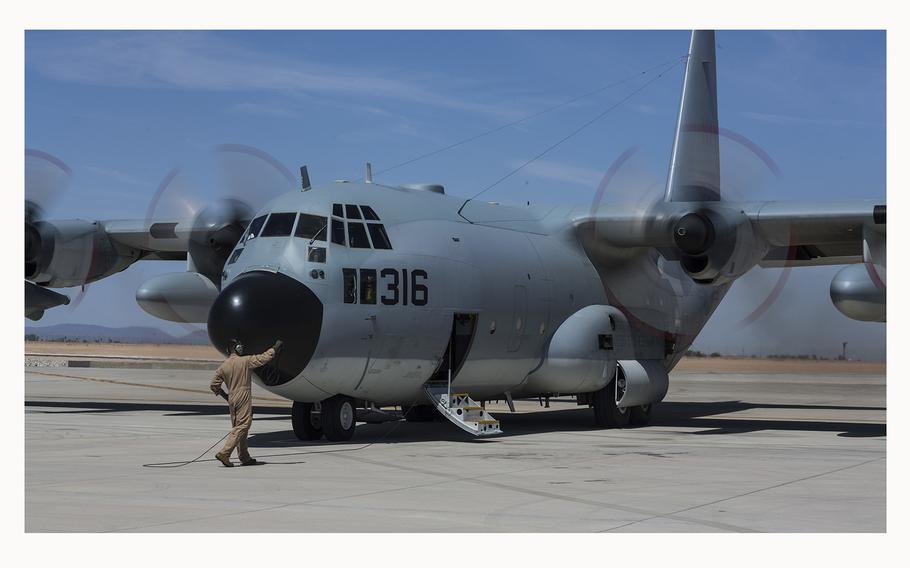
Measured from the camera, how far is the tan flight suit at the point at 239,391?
14.0m

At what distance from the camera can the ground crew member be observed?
13969mm

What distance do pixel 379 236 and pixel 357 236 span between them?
428 millimetres

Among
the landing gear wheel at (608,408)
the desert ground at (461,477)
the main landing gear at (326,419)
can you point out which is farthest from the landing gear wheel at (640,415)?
the main landing gear at (326,419)

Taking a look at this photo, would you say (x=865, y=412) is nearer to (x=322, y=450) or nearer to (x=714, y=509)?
(x=322, y=450)

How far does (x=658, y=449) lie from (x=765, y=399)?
67.9 feet

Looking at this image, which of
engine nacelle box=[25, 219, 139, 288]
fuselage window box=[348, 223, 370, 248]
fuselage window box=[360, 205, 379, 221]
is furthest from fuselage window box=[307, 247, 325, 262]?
engine nacelle box=[25, 219, 139, 288]

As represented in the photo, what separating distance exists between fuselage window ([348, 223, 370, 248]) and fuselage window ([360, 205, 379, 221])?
9.5 inches

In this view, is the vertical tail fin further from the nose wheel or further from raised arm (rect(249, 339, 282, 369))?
raised arm (rect(249, 339, 282, 369))

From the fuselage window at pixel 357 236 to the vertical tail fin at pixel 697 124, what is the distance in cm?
791

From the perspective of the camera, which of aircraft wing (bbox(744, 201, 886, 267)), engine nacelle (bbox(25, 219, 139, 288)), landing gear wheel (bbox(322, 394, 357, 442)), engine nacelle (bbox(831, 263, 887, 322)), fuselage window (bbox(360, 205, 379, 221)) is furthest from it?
engine nacelle (bbox(25, 219, 139, 288))

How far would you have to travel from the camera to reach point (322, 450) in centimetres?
1581

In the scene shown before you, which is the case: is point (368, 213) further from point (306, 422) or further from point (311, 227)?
point (306, 422)

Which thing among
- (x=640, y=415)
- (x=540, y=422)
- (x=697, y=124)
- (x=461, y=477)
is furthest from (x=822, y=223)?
(x=461, y=477)

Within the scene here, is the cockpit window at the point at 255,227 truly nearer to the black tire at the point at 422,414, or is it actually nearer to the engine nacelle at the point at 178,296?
the black tire at the point at 422,414
